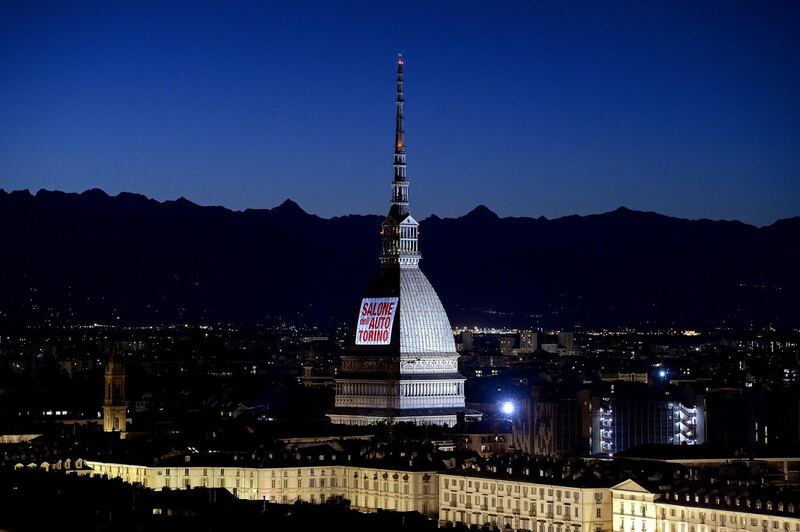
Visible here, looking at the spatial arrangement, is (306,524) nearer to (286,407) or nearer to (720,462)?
(720,462)

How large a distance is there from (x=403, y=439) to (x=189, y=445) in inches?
479

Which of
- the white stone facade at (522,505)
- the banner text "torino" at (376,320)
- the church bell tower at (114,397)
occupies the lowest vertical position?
the white stone facade at (522,505)

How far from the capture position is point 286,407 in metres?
164

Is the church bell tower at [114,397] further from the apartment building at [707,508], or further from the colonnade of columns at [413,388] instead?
the apartment building at [707,508]

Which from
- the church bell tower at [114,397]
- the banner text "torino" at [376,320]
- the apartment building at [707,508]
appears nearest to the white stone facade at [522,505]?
the apartment building at [707,508]

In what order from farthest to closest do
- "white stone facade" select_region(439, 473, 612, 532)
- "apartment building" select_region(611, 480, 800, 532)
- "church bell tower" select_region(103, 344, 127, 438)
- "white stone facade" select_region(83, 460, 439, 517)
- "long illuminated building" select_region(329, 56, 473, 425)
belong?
"long illuminated building" select_region(329, 56, 473, 425) < "church bell tower" select_region(103, 344, 127, 438) < "white stone facade" select_region(83, 460, 439, 517) < "white stone facade" select_region(439, 473, 612, 532) < "apartment building" select_region(611, 480, 800, 532)

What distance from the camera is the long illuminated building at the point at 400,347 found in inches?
5723

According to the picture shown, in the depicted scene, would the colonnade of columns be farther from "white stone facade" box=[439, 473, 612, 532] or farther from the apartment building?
the apartment building

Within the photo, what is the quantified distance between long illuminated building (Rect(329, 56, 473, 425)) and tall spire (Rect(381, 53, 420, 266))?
0.20ft

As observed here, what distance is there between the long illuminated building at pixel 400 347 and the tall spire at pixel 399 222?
0.06 metres

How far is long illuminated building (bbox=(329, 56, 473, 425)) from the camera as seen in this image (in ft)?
477

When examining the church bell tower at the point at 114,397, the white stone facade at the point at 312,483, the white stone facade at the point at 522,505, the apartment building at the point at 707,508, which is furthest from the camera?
the church bell tower at the point at 114,397

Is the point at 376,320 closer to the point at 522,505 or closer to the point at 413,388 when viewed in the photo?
the point at 413,388

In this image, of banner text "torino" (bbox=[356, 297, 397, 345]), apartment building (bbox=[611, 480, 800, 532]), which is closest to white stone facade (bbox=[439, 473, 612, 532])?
apartment building (bbox=[611, 480, 800, 532])
